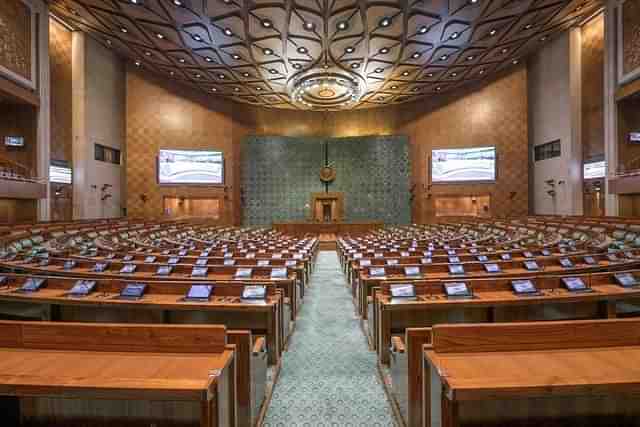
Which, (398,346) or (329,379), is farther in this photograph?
(329,379)

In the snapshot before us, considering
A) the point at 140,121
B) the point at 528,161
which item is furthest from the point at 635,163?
the point at 140,121

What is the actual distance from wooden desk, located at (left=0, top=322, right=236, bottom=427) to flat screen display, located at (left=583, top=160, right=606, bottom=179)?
16279 millimetres

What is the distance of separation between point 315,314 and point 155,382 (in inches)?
134

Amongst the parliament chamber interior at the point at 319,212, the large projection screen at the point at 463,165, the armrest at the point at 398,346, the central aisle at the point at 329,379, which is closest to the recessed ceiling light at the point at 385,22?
the parliament chamber interior at the point at 319,212

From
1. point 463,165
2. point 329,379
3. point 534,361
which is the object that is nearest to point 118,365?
point 329,379

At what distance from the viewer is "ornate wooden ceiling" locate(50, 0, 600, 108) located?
35.6 ft

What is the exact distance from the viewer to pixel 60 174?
13258 millimetres

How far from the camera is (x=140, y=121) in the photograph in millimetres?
17359

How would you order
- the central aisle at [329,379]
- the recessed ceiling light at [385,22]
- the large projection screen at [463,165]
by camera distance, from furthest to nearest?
1. the large projection screen at [463,165]
2. the recessed ceiling light at [385,22]
3. the central aisle at [329,379]

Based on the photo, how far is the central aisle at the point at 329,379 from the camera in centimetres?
227

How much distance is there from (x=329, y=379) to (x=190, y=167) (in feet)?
57.0

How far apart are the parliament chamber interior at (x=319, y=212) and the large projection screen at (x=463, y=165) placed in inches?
4.3

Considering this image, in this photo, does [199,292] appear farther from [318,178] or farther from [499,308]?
[318,178]

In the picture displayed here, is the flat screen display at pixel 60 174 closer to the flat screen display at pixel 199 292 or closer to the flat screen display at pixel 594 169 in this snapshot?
the flat screen display at pixel 199 292
